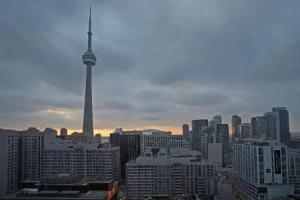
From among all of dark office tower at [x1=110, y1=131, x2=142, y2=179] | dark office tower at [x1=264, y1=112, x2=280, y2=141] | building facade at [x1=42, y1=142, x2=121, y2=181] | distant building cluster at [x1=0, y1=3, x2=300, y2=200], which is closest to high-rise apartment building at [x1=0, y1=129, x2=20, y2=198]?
distant building cluster at [x1=0, y1=3, x2=300, y2=200]

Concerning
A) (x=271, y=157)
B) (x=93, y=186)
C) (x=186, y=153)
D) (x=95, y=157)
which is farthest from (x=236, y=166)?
(x=93, y=186)

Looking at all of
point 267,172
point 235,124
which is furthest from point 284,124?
point 235,124

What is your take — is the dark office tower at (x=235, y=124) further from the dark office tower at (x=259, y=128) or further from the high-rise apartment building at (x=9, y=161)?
the high-rise apartment building at (x=9, y=161)

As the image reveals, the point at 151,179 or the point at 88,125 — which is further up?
the point at 88,125

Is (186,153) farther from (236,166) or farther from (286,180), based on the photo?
(286,180)

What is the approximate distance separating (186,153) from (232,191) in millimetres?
9101

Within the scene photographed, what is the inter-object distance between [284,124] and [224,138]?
27.8m

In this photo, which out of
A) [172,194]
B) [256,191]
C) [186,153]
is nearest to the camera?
[256,191]

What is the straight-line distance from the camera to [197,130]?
94750 mm

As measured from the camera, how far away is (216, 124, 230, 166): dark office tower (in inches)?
3203

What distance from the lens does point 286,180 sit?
33250mm

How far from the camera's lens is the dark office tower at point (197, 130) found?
9012cm

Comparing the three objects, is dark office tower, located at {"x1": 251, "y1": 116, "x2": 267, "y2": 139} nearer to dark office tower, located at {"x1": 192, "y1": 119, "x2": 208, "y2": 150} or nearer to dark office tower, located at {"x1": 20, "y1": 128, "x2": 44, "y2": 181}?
dark office tower, located at {"x1": 192, "y1": 119, "x2": 208, "y2": 150}

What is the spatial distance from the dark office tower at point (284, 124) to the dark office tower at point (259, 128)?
11.0 feet
